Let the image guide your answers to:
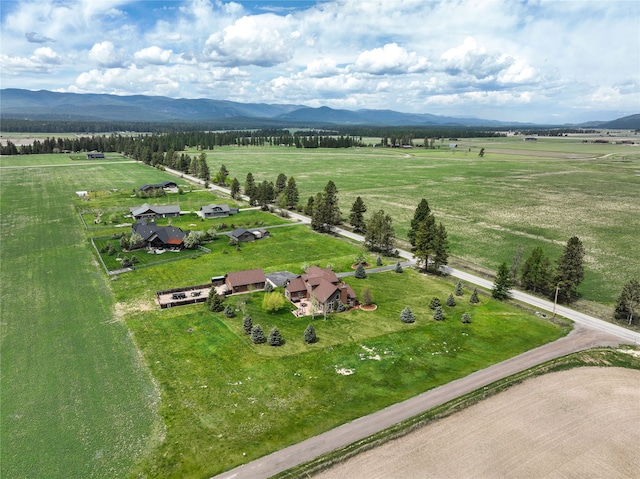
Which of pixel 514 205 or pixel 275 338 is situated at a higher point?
pixel 514 205

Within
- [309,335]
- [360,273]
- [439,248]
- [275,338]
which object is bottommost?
[275,338]

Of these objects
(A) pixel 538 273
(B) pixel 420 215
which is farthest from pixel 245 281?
(A) pixel 538 273

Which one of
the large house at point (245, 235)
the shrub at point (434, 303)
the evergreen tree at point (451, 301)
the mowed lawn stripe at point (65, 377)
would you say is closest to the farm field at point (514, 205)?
the evergreen tree at point (451, 301)

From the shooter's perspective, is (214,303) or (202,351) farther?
(214,303)

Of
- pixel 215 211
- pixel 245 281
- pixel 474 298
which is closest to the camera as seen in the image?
pixel 474 298

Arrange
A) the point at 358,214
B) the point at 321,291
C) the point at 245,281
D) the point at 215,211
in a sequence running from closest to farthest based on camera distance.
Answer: the point at 321,291 < the point at 245,281 < the point at 358,214 < the point at 215,211

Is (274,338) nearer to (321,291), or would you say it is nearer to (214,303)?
(321,291)

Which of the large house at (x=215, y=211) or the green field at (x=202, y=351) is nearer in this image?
the green field at (x=202, y=351)

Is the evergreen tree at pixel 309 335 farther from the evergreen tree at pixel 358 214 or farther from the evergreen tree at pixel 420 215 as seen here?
the evergreen tree at pixel 358 214
